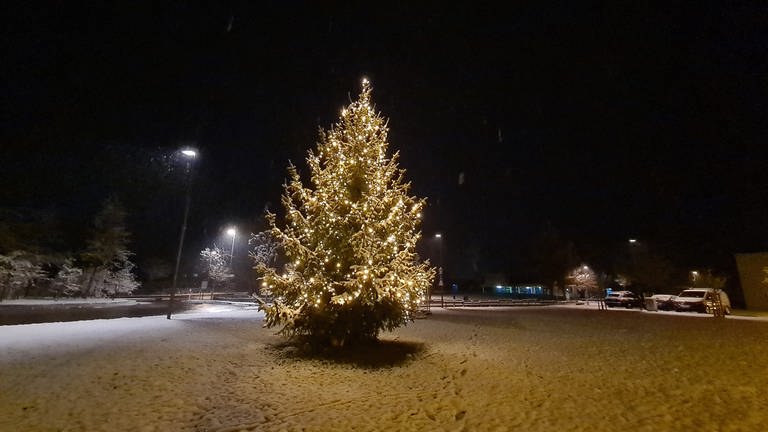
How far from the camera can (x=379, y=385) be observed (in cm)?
752

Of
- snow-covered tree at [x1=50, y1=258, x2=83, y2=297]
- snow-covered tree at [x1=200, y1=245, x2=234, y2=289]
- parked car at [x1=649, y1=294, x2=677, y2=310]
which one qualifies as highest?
snow-covered tree at [x1=200, y1=245, x2=234, y2=289]

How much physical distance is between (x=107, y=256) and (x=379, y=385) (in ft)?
143

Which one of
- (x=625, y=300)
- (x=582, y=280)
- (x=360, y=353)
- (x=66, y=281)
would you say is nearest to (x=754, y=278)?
(x=625, y=300)

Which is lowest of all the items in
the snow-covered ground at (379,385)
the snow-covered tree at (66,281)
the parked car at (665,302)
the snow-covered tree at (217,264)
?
the snow-covered ground at (379,385)

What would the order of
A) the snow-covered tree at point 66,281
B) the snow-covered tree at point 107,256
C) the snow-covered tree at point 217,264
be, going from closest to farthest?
1. the snow-covered tree at point 66,281
2. the snow-covered tree at point 107,256
3. the snow-covered tree at point 217,264

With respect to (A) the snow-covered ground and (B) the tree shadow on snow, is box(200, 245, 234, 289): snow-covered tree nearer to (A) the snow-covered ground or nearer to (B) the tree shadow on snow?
(A) the snow-covered ground

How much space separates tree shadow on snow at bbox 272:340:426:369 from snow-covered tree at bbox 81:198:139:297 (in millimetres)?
38370

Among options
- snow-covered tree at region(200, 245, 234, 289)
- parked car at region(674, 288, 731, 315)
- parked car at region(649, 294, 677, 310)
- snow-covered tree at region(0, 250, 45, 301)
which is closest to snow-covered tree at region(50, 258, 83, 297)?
snow-covered tree at region(0, 250, 45, 301)

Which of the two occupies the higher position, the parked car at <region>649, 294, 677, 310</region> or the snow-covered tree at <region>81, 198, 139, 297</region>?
the snow-covered tree at <region>81, 198, 139, 297</region>

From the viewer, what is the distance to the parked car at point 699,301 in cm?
2641

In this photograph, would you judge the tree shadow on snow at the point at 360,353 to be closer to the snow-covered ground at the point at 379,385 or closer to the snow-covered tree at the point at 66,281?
the snow-covered ground at the point at 379,385

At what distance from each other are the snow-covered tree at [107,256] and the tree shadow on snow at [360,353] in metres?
38.4

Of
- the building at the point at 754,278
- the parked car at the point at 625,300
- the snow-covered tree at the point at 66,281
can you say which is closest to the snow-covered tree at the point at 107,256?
the snow-covered tree at the point at 66,281

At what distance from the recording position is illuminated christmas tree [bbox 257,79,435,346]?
9.83m
